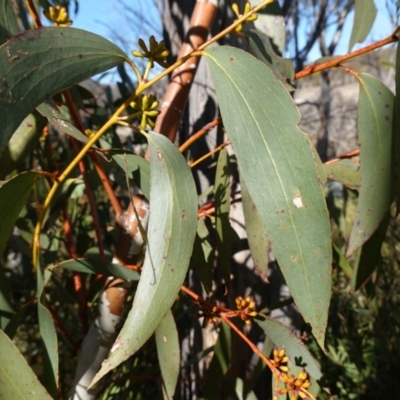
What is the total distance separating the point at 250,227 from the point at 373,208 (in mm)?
171

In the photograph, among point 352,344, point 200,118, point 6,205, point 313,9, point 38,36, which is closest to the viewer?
point 38,36

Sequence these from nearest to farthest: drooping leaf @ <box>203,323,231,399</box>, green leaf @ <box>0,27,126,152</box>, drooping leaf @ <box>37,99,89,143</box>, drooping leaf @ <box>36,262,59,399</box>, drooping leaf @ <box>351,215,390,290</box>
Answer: green leaf @ <box>0,27,126,152</box>, drooping leaf @ <box>37,99,89,143</box>, drooping leaf @ <box>36,262,59,399</box>, drooping leaf @ <box>351,215,390,290</box>, drooping leaf @ <box>203,323,231,399</box>

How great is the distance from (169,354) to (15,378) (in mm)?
240

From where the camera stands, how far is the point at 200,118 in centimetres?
112

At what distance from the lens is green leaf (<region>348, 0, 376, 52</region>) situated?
806 mm

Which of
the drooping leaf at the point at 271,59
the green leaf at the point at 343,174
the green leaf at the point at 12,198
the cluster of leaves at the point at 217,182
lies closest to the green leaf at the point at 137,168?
the cluster of leaves at the point at 217,182

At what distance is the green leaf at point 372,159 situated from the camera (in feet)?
2.09

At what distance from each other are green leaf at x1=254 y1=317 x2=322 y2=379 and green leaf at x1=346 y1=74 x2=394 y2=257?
190 millimetres

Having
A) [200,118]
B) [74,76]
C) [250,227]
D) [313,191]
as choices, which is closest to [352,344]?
[200,118]

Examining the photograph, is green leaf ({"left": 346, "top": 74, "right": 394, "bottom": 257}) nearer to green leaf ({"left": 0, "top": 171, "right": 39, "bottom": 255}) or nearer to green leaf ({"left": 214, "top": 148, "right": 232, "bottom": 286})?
green leaf ({"left": 214, "top": 148, "right": 232, "bottom": 286})

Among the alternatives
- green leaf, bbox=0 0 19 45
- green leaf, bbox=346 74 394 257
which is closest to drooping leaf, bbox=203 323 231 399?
green leaf, bbox=346 74 394 257

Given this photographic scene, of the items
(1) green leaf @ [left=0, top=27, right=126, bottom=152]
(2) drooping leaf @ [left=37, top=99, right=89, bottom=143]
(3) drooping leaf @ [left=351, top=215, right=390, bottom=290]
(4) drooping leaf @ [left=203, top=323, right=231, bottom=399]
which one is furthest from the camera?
(4) drooping leaf @ [left=203, top=323, right=231, bottom=399]

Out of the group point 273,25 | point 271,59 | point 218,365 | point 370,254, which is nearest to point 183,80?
point 271,59

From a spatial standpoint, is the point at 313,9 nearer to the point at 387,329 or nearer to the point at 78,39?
the point at 387,329
